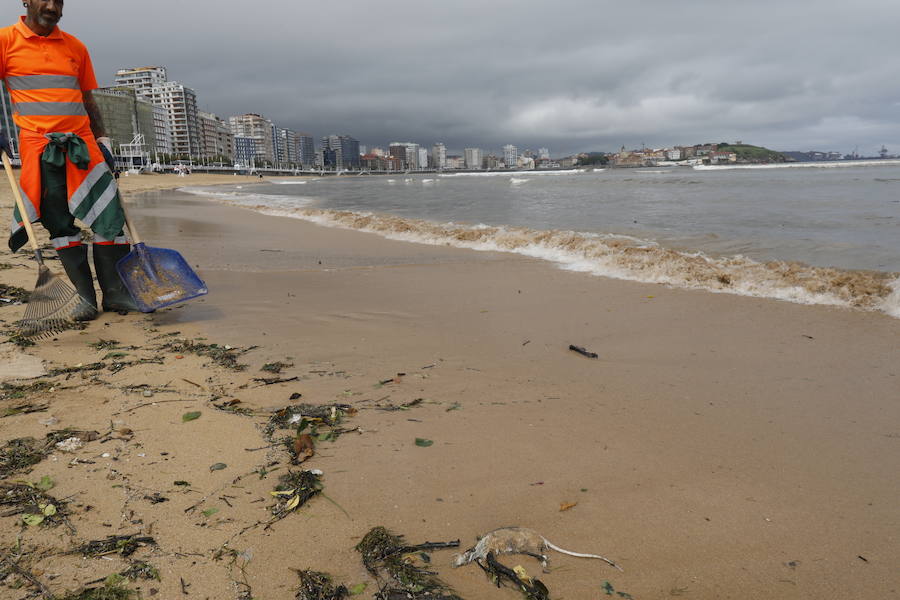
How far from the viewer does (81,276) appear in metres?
4.32

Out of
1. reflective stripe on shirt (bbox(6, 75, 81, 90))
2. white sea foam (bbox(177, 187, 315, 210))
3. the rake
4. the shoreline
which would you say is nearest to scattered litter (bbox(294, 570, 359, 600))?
the rake

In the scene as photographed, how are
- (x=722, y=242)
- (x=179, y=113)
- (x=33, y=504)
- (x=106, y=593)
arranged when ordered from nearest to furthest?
(x=106, y=593) < (x=33, y=504) < (x=722, y=242) < (x=179, y=113)

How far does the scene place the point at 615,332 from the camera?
423 centimetres

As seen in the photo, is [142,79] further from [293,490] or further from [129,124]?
[293,490]

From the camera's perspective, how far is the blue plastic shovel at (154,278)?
4.35m

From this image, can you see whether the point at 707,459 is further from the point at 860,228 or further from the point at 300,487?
the point at 860,228

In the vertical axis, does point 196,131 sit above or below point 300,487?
above

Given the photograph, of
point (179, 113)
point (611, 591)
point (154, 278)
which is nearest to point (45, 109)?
point (154, 278)

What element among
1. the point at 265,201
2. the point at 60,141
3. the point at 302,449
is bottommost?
the point at 302,449

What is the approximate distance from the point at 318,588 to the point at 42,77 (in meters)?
4.41

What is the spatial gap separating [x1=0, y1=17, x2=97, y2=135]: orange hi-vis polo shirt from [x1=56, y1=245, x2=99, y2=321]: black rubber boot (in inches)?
38.5

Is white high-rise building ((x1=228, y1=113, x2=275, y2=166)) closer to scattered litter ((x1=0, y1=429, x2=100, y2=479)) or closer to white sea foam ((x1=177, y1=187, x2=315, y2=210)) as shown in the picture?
white sea foam ((x1=177, y1=187, x2=315, y2=210))

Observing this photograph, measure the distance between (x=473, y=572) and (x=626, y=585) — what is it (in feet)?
1.62

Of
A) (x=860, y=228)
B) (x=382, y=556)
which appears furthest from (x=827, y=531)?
(x=860, y=228)
